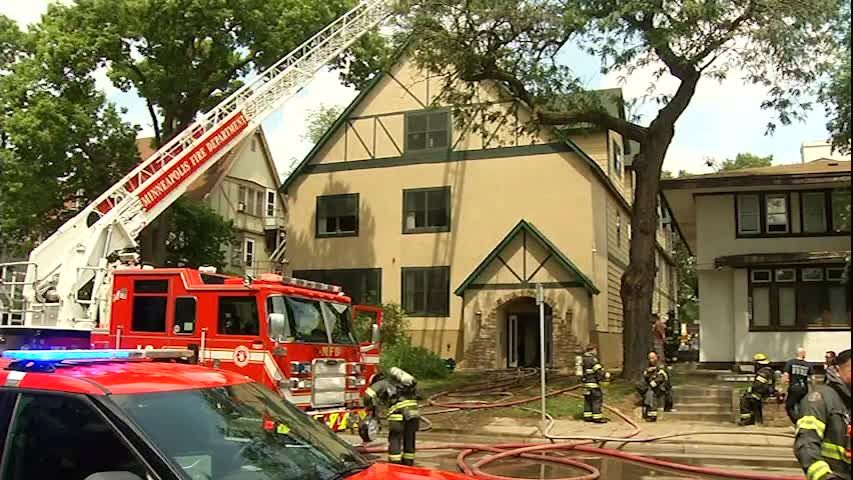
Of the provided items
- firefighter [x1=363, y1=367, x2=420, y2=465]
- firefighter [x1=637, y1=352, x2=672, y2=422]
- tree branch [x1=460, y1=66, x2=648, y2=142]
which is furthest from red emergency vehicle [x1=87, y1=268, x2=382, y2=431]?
tree branch [x1=460, y1=66, x2=648, y2=142]

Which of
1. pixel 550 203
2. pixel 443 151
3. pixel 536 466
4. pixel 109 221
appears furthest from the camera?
pixel 443 151

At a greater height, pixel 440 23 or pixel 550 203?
pixel 440 23

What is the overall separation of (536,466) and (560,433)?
11.5ft

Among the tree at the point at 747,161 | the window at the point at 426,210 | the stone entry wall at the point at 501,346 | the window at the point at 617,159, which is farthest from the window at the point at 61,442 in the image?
the tree at the point at 747,161

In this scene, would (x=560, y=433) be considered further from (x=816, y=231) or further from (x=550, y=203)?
(x=550, y=203)

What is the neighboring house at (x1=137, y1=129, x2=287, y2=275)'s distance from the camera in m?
36.9

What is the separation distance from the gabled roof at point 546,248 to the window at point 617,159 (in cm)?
643

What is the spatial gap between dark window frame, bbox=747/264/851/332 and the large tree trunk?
3205 mm

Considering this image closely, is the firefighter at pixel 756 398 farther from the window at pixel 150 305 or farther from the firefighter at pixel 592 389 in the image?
the window at pixel 150 305

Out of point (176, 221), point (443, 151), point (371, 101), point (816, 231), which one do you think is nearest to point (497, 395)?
point (816, 231)

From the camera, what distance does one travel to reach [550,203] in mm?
26016

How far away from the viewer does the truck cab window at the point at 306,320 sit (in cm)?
1103

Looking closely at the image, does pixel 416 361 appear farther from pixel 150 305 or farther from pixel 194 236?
pixel 194 236

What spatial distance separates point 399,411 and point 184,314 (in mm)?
3736
